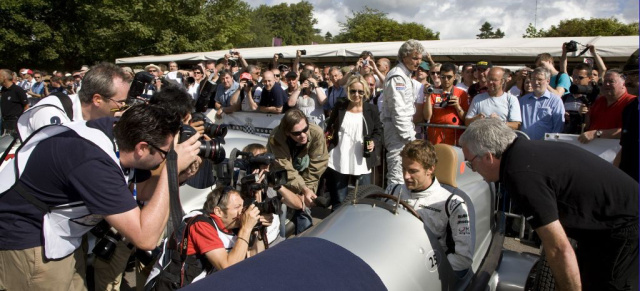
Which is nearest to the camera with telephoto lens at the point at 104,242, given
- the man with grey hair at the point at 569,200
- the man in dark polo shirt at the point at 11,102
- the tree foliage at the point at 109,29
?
the man with grey hair at the point at 569,200

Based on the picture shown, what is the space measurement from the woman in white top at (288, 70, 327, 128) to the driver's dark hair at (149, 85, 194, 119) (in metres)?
3.29

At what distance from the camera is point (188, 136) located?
97.4 inches

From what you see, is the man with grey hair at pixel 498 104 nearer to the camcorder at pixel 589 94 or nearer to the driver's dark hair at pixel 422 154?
the camcorder at pixel 589 94

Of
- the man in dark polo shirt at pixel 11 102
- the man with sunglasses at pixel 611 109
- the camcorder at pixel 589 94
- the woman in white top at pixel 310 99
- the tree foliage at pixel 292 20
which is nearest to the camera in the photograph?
the man with sunglasses at pixel 611 109

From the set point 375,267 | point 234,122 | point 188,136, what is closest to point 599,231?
point 375,267

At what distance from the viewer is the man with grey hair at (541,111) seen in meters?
5.10

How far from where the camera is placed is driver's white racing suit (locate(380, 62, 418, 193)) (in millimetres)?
4793

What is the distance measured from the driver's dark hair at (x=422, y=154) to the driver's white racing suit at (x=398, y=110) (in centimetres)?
179

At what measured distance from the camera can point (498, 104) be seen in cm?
513

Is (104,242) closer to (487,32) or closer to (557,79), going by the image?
(557,79)

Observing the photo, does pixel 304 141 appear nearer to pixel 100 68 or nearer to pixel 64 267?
pixel 100 68

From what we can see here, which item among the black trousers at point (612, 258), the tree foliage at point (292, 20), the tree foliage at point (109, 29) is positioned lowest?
the black trousers at point (612, 258)

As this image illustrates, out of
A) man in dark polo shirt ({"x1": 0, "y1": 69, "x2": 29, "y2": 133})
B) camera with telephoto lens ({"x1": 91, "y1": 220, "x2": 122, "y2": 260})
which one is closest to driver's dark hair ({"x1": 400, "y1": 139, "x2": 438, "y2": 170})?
A: camera with telephoto lens ({"x1": 91, "y1": 220, "x2": 122, "y2": 260})

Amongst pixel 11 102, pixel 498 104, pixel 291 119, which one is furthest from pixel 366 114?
pixel 11 102
